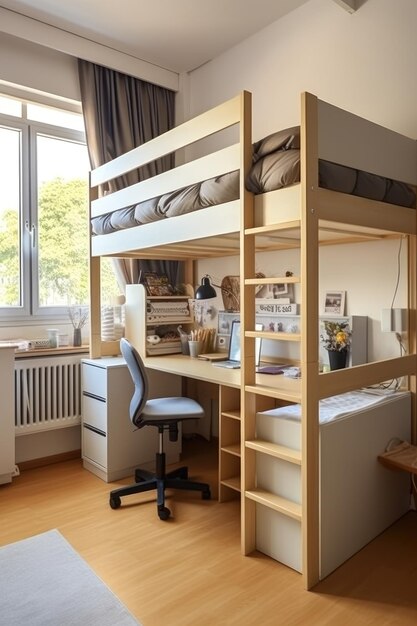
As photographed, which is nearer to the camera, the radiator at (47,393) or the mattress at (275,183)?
the mattress at (275,183)

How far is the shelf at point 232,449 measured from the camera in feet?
8.53

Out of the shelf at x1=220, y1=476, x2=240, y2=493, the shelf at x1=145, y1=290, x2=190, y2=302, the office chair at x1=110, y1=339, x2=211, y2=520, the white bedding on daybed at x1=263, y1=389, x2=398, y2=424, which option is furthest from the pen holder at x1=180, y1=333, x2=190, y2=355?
the white bedding on daybed at x1=263, y1=389, x2=398, y2=424

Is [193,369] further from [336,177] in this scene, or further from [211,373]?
[336,177]

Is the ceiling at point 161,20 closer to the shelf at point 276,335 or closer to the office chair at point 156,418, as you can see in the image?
the office chair at point 156,418

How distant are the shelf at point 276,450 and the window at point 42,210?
2.04 meters

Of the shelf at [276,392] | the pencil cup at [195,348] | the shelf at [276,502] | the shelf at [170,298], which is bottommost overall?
the shelf at [276,502]

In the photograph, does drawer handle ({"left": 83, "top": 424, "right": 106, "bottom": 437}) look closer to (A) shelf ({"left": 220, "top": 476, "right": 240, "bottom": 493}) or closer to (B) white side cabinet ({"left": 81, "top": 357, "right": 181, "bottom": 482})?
(B) white side cabinet ({"left": 81, "top": 357, "right": 181, "bottom": 482})

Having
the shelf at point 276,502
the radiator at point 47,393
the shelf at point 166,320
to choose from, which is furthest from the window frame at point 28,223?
the shelf at point 276,502

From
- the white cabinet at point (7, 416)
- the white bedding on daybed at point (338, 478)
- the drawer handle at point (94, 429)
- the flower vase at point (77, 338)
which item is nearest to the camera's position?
the white bedding on daybed at point (338, 478)

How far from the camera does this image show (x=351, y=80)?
2.74 meters

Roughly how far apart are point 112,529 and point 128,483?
567mm

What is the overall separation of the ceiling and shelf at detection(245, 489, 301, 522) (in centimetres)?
298

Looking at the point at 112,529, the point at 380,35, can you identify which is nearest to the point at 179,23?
the point at 380,35

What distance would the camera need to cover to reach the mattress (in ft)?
6.11
